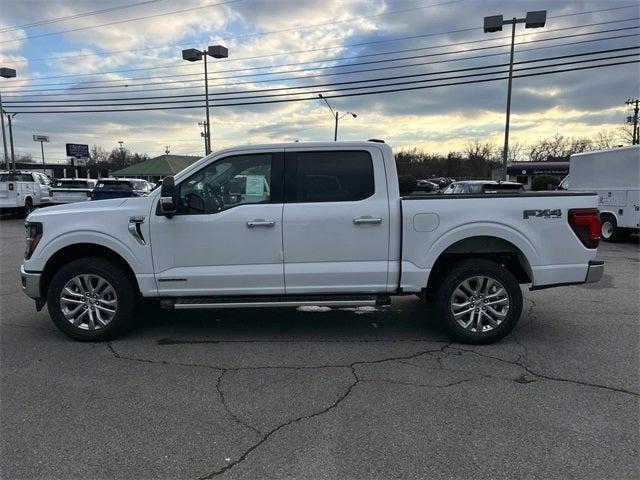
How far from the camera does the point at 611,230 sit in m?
13.9

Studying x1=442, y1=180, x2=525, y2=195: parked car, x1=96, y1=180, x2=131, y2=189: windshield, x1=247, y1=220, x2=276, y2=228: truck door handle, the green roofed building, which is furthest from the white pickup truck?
the green roofed building

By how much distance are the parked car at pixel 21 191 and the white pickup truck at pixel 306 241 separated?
1773 cm

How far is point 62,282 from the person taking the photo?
5.04m

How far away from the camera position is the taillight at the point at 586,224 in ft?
16.1

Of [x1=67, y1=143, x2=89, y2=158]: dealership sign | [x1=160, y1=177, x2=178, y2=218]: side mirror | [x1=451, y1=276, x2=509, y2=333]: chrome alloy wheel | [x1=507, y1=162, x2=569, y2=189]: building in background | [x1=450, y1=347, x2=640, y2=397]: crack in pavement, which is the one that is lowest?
[x1=450, y1=347, x2=640, y2=397]: crack in pavement

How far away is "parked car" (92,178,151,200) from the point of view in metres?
17.2

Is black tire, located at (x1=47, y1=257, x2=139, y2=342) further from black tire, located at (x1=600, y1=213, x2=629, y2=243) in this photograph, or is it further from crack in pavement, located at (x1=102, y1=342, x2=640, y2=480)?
black tire, located at (x1=600, y1=213, x2=629, y2=243)

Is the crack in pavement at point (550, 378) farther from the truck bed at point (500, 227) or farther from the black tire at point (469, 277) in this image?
the truck bed at point (500, 227)

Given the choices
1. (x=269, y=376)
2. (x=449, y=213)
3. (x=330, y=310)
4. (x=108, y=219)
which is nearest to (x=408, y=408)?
(x=269, y=376)

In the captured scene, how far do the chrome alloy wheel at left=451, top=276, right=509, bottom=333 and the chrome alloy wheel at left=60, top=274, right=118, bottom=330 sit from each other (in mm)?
3453

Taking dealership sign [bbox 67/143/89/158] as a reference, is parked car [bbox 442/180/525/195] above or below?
below

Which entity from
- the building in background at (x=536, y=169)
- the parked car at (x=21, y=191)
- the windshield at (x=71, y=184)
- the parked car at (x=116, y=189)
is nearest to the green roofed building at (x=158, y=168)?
the parked car at (x=21, y=191)

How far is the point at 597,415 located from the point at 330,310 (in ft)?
11.0

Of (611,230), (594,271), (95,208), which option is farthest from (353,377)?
(611,230)
